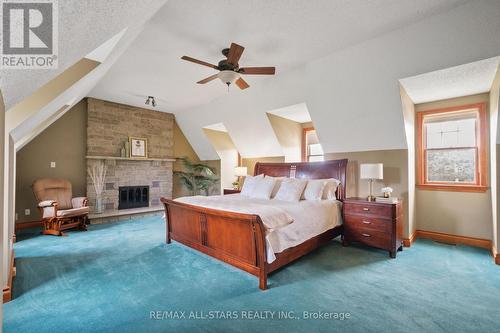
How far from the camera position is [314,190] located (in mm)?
3908

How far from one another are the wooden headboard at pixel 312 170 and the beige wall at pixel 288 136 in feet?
1.90

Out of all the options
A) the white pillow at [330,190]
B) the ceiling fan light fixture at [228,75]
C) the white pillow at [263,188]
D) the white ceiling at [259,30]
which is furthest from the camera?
the white pillow at [263,188]

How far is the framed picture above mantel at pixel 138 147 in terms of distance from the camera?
6250 mm

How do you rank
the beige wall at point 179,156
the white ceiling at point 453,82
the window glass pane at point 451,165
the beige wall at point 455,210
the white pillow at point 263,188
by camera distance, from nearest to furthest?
the white ceiling at point 453,82 → the beige wall at point 455,210 → the window glass pane at point 451,165 → the white pillow at point 263,188 → the beige wall at point 179,156

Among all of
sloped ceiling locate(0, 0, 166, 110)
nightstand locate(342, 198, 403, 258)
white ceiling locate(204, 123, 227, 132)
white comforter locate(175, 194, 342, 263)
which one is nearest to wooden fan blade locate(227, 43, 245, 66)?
sloped ceiling locate(0, 0, 166, 110)

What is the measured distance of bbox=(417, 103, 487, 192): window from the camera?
12.2 feet

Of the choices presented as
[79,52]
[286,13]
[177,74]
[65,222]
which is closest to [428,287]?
[286,13]

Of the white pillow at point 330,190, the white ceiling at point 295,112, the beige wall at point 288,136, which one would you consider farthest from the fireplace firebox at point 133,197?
the white pillow at point 330,190

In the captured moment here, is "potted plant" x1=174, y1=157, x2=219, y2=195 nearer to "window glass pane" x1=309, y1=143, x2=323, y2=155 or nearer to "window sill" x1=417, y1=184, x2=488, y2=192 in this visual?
"window glass pane" x1=309, y1=143, x2=323, y2=155

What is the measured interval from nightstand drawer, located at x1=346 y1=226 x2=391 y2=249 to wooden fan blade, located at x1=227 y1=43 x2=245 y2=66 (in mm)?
2995

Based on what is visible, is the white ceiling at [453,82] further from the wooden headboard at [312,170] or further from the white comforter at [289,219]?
the white comforter at [289,219]

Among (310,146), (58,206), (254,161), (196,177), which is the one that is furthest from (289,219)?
(196,177)

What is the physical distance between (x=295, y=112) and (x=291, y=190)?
1.97m

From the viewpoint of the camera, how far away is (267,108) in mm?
5039
